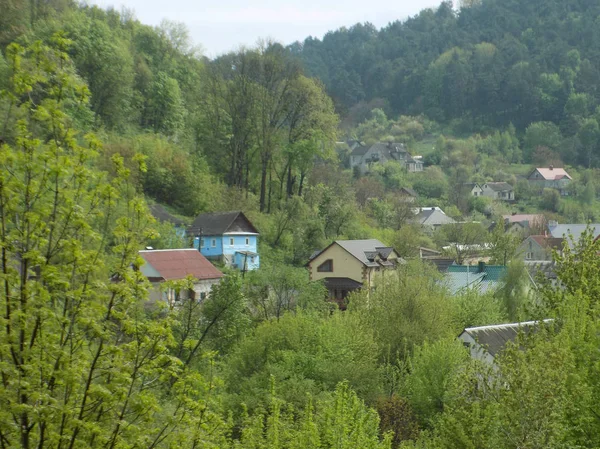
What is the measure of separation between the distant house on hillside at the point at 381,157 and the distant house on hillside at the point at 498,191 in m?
11.0

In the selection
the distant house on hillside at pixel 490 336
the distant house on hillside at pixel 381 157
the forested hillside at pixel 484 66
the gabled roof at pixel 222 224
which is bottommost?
the distant house on hillside at pixel 490 336

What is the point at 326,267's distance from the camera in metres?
43.9

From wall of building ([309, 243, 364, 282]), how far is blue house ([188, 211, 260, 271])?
12.1 ft

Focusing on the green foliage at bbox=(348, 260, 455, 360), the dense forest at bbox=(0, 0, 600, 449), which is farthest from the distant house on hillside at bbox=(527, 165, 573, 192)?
the green foliage at bbox=(348, 260, 455, 360)

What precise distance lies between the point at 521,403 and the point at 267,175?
4339 centimetres

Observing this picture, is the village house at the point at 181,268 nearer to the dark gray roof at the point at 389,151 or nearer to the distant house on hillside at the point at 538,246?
the distant house on hillside at the point at 538,246

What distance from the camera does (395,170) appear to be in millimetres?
105312

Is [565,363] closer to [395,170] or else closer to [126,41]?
[126,41]

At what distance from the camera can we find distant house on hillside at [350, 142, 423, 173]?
110 meters

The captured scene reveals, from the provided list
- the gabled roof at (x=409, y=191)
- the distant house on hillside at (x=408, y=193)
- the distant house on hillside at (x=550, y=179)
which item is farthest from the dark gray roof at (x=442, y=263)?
the distant house on hillside at (x=550, y=179)

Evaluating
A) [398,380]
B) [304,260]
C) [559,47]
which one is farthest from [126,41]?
[559,47]

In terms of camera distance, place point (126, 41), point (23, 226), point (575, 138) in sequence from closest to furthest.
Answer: point (23, 226) < point (126, 41) < point (575, 138)

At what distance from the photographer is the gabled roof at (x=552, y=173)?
359ft

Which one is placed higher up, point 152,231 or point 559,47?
point 559,47
